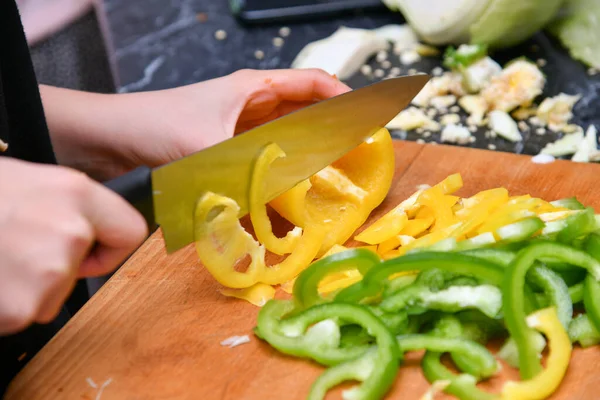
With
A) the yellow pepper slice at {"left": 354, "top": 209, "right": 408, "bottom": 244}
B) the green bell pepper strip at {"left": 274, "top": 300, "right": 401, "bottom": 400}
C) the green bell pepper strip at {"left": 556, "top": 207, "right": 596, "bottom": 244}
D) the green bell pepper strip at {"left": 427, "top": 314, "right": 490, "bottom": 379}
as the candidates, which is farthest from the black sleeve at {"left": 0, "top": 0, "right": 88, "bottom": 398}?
the green bell pepper strip at {"left": 556, "top": 207, "right": 596, "bottom": 244}

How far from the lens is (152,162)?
134 cm

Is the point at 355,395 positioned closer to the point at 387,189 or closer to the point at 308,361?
the point at 308,361

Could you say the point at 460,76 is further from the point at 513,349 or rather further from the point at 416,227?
the point at 513,349

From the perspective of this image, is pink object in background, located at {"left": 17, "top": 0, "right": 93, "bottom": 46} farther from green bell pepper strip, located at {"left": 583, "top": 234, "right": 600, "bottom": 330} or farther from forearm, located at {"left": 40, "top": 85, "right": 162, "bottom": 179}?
green bell pepper strip, located at {"left": 583, "top": 234, "right": 600, "bottom": 330}

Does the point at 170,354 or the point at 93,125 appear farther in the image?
the point at 93,125

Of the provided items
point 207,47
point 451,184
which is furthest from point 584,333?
point 207,47

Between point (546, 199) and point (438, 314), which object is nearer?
point (438, 314)

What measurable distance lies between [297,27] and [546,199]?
1261mm

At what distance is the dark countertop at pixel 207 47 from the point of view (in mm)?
2023

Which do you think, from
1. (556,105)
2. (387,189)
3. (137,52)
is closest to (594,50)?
(556,105)

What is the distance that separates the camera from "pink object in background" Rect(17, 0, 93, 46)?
1.99 m

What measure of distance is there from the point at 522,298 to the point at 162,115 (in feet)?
2.38

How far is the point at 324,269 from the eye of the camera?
106cm

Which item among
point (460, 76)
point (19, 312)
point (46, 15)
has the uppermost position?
point (19, 312)
